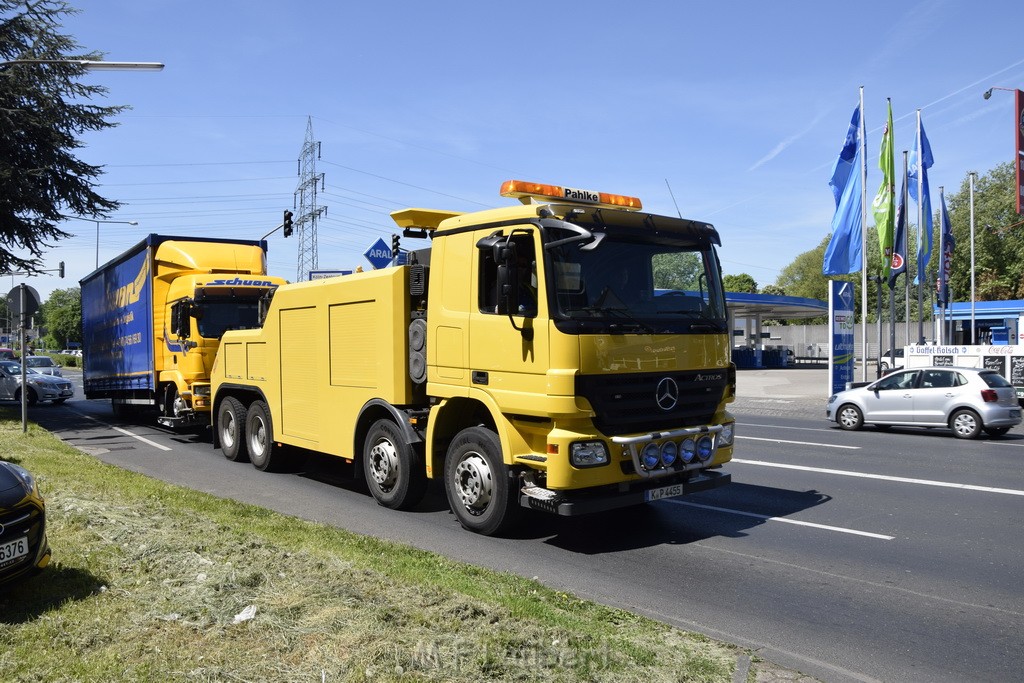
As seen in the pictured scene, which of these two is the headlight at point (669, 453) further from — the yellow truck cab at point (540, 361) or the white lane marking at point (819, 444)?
the white lane marking at point (819, 444)

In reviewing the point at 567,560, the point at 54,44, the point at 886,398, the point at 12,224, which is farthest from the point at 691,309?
the point at 54,44

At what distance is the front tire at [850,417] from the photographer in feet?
55.8

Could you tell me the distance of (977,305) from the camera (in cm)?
4566

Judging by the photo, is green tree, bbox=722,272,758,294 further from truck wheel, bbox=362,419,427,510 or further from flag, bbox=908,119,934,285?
truck wheel, bbox=362,419,427,510

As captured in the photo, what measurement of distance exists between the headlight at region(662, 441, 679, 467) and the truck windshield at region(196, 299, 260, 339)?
31.3ft

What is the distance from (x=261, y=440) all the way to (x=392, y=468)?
155 inches

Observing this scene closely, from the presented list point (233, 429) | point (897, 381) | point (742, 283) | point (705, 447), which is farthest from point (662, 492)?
point (742, 283)

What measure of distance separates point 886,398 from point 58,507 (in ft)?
49.6

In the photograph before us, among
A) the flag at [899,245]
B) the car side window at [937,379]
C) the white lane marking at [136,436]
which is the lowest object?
the white lane marking at [136,436]

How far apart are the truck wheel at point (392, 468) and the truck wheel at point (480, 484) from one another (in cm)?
64

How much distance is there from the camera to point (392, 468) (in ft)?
27.9

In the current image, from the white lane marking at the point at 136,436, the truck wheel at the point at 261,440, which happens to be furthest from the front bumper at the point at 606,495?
the white lane marking at the point at 136,436

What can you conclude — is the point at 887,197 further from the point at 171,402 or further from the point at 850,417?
the point at 171,402

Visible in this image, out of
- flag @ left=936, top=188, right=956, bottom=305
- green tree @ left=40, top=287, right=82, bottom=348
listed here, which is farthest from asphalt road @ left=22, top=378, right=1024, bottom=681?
green tree @ left=40, top=287, right=82, bottom=348
